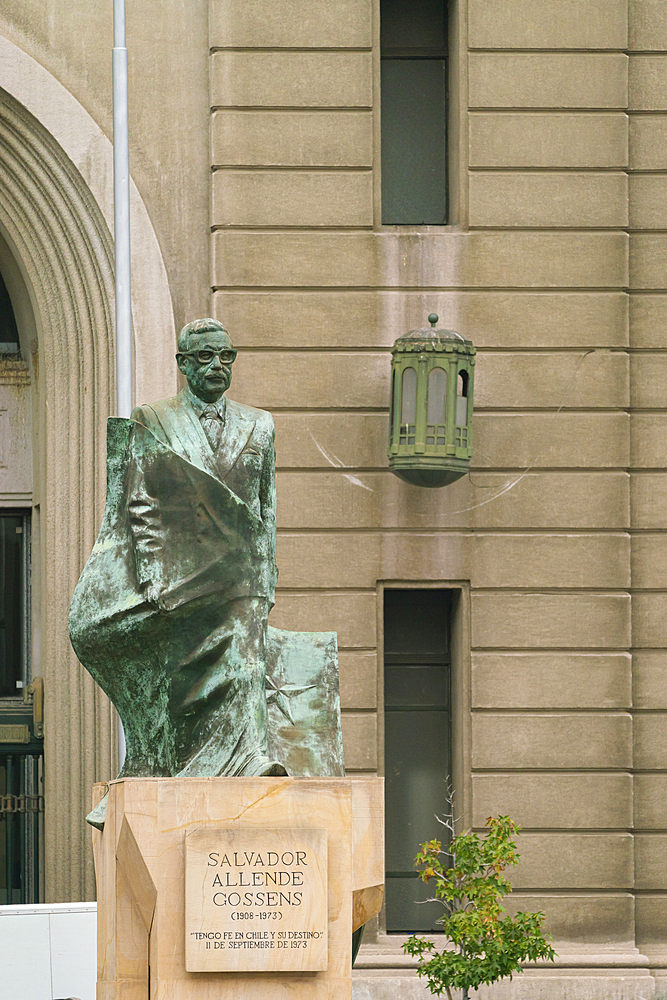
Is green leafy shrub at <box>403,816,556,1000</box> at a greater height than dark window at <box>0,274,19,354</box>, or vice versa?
dark window at <box>0,274,19,354</box>

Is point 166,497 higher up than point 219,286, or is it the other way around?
point 219,286

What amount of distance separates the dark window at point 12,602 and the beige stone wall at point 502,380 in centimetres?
401

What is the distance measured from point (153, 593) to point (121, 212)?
7.86 m

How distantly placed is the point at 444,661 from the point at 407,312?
3496mm

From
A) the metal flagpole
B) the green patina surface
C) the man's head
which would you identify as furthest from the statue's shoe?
the metal flagpole

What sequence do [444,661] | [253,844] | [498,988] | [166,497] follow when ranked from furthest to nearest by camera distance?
[444,661] < [498,988] < [166,497] < [253,844]

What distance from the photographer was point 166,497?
9.71 metres

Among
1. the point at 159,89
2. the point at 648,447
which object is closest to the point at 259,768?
the point at 648,447

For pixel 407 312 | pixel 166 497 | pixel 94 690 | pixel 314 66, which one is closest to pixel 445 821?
pixel 94 690

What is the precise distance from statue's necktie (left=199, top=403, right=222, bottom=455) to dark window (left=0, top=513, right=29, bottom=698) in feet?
33.9

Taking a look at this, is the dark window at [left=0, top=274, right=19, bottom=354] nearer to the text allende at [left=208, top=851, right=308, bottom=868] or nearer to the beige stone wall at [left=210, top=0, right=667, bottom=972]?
the beige stone wall at [left=210, top=0, right=667, bottom=972]

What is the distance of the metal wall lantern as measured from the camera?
16.8 metres

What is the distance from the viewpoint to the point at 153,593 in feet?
31.5

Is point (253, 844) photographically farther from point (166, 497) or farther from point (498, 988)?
point (498, 988)
